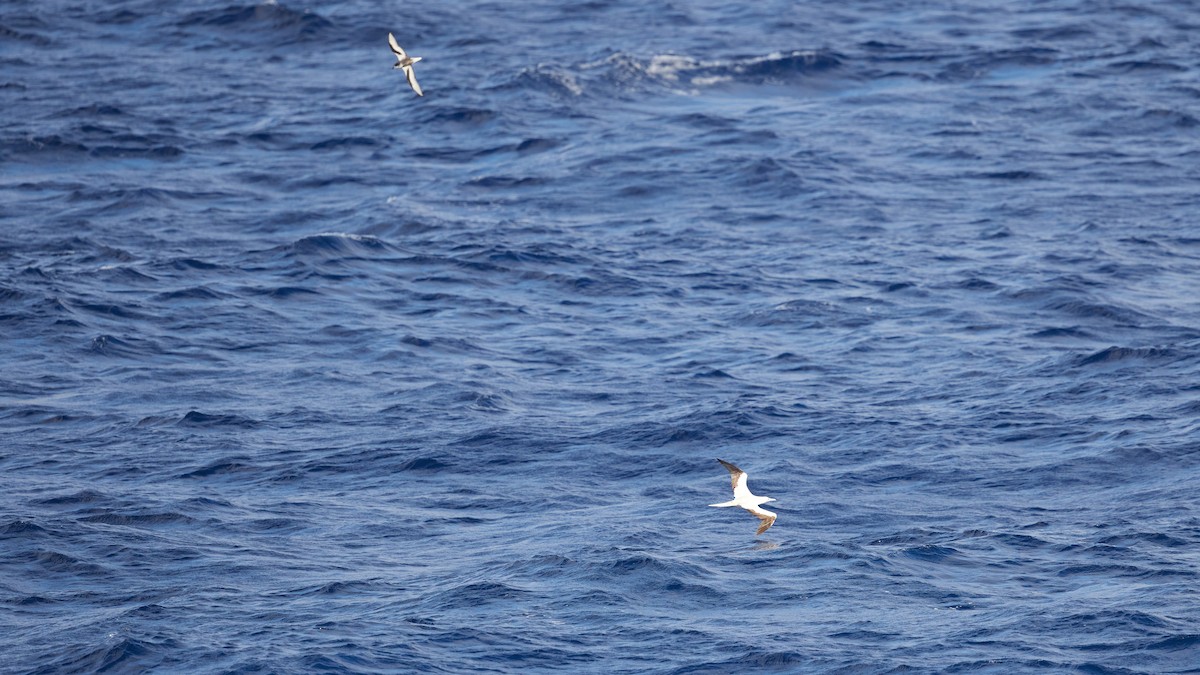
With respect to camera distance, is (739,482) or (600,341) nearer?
(739,482)

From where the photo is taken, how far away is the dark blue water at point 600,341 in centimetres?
3133

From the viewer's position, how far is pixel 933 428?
38438 mm

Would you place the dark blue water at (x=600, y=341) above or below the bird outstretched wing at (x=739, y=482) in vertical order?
below

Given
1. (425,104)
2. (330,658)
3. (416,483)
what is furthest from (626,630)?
(425,104)

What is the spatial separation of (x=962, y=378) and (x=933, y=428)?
9.00ft

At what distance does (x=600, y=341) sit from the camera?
1709 inches

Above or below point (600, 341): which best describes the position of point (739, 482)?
above

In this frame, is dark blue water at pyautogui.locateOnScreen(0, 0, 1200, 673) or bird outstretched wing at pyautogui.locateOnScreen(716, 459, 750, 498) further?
dark blue water at pyautogui.locateOnScreen(0, 0, 1200, 673)

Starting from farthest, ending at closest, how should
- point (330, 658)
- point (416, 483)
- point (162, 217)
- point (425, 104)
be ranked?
point (425, 104)
point (162, 217)
point (416, 483)
point (330, 658)

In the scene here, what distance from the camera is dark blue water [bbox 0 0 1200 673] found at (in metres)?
31.3

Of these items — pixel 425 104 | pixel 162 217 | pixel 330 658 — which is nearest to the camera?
pixel 330 658

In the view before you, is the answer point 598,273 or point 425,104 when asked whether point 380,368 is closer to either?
point 598,273

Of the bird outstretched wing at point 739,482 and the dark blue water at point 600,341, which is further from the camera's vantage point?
the dark blue water at point 600,341

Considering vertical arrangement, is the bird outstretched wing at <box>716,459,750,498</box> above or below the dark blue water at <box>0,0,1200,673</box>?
above
